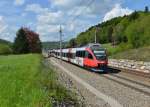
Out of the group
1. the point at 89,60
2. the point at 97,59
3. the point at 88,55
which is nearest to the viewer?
the point at 97,59

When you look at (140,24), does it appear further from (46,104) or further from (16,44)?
(46,104)

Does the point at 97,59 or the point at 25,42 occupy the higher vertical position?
the point at 25,42

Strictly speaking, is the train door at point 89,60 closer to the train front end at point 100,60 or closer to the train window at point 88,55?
the train window at point 88,55

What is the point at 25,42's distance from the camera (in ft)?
377

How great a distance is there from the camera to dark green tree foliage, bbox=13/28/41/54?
4522 inches

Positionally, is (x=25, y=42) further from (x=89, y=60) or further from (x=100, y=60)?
(x=100, y=60)

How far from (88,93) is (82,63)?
81.5ft

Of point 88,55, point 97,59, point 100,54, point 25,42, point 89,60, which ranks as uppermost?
point 25,42

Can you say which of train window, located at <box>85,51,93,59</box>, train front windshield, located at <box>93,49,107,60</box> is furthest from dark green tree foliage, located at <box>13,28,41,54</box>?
train front windshield, located at <box>93,49,107,60</box>

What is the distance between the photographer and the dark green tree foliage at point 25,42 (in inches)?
4522

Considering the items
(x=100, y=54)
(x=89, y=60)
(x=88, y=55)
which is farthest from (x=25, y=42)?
(x=100, y=54)

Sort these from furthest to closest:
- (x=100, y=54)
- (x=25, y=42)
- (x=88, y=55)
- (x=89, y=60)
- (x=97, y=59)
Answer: (x=25, y=42) < (x=88, y=55) < (x=89, y=60) < (x=100, y=54) < (x=97, y=59)

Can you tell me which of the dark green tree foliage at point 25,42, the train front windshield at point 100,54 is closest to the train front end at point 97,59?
the train front windshield at point 100,54

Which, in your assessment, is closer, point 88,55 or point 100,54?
point 100,54
